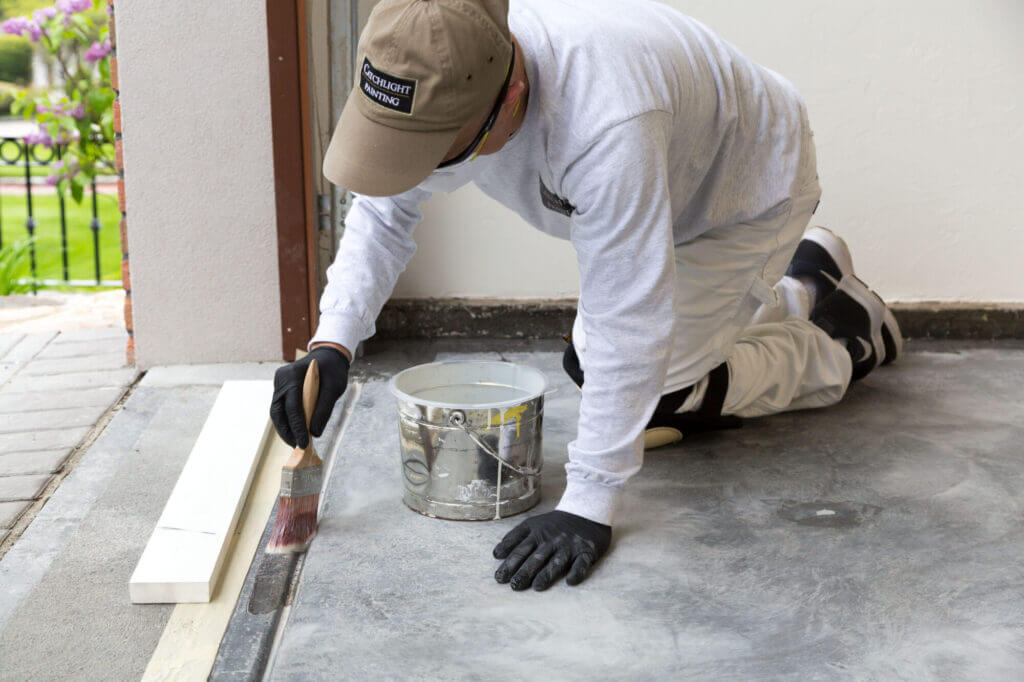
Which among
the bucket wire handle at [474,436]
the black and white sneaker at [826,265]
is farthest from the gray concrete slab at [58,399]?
the black and white sneaker at [826,265]

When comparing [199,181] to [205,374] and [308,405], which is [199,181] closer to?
[205,374]


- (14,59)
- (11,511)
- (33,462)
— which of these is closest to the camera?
(11,511)

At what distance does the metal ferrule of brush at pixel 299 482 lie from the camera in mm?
1788

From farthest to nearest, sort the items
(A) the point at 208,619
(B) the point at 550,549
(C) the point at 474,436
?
(C) the point at 474,436
(B) the point at 550,549
(A) the point at 208,619

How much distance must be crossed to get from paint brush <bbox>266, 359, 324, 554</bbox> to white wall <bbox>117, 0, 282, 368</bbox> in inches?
43.7

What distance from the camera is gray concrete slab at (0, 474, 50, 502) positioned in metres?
2.12

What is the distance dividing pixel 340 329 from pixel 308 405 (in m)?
0.22

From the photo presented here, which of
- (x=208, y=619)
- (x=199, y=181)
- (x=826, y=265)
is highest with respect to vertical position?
(x=199, y=181)

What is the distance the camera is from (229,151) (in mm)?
2707

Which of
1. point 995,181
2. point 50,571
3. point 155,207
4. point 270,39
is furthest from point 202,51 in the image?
point 995,181

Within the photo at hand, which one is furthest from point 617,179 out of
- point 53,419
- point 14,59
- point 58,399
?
point 14,59

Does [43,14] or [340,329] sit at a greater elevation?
[43,14]

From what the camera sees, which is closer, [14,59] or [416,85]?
[416,85]

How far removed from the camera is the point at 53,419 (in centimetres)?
254
